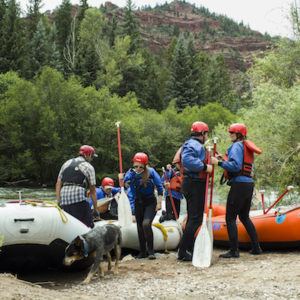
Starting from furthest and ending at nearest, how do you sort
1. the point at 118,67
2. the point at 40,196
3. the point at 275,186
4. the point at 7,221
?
the point at 118,67
the point at 40,196
the point at 275,186
the point at 7,221

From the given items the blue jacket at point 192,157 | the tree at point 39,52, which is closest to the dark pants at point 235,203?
the blue jacket at point 192,157

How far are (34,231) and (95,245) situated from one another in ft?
2.40

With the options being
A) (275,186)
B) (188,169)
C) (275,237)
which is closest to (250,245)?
(275,237)

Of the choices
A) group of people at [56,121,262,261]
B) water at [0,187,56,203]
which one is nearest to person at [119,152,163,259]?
group of people at [56,121,262,261]

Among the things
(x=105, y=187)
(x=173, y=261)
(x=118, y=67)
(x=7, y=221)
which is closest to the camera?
(x=7, y=221)

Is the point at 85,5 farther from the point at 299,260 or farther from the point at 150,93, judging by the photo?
the point at 299,260

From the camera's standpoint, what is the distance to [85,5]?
2702 inches

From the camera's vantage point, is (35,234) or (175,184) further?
(175,184)

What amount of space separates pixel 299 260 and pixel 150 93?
5154 cm

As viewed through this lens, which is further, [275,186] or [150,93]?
[150,93]

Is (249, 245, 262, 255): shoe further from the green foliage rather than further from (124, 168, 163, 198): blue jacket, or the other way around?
the green foliage

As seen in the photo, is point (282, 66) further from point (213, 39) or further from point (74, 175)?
point (213, 39)

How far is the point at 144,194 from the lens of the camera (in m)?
5.95

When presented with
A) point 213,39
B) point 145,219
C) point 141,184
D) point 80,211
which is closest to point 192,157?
point 141,184
